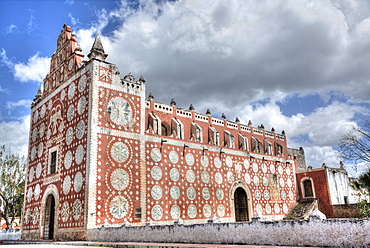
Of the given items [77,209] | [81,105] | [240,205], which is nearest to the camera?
[77,209]

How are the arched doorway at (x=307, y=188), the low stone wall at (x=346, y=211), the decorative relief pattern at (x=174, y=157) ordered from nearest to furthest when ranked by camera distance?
the decorative relief pattern at (x=174, y=157), the low stone wall at (x=346, y=211), the arched doorway at (x=307, y=188)

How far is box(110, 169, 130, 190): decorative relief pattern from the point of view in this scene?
19.6 m

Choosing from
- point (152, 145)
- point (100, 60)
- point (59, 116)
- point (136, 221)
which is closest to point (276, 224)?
point (136, 221)

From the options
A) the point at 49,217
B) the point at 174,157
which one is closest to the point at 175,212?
the point at 174,157

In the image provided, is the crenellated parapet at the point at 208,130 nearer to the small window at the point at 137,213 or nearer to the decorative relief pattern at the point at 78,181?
the small window at the point at 137,213

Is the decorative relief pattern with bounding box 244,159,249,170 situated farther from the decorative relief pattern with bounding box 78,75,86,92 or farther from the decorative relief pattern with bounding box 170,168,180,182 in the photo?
the decorative relief pattern with bounding box 78,75,86,92

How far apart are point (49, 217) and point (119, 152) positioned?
7.45 meters

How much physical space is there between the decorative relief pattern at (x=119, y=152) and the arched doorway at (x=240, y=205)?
12.1m

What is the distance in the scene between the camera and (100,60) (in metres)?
21.0

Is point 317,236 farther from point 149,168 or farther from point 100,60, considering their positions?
point 100,60

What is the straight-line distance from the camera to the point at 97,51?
833 inches

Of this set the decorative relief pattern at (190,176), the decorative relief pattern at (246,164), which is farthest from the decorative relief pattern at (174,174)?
the decorative relief pattern at (246,164)

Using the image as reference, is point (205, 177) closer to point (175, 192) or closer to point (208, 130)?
point (175, 192)

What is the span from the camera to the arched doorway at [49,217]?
2241 centimetres
